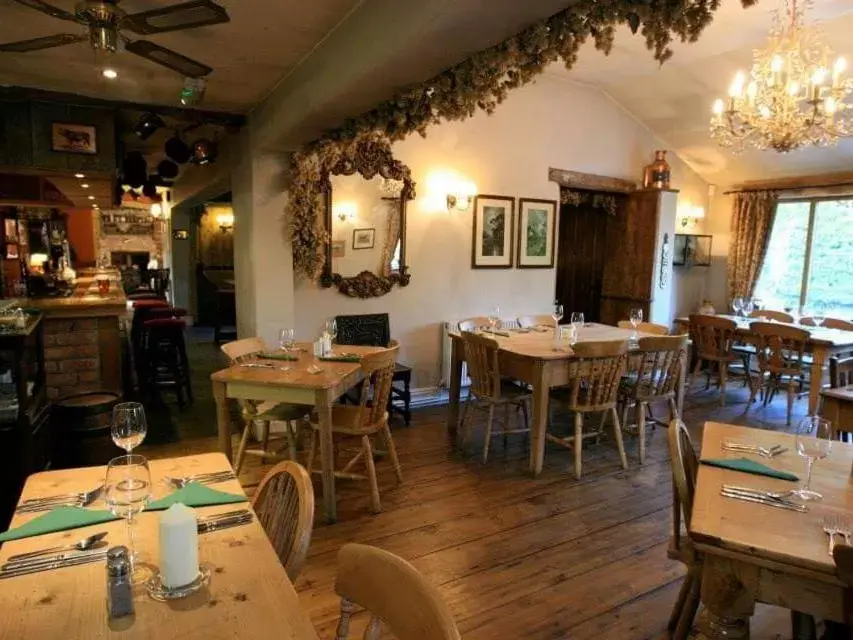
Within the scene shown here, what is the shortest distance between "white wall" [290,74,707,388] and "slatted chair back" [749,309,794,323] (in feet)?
7.72

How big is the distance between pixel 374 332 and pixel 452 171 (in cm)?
172

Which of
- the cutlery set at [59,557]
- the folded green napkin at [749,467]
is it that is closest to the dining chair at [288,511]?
the cutlery set at [59,557]

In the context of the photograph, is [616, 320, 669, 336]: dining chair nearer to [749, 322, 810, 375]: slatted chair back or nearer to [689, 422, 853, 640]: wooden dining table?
[749, 322, 810, 375]: slatted chair back

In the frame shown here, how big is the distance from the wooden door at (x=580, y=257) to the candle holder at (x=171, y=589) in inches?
247

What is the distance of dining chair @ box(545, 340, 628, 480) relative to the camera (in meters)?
3.68

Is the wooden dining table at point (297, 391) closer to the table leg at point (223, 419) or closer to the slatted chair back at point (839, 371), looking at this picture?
the table leg at point (223, 419)

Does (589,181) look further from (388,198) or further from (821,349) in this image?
(821,349)

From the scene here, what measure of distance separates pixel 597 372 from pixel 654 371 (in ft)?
2.02

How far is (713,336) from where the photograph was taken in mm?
5891

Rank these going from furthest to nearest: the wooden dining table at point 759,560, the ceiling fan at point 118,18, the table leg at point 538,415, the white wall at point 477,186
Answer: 1. the white wall at point 477,186
2. the table leg at point 538,415
3. the ceiling fan at point 118,18
4. the wooden dining table at point 759,560

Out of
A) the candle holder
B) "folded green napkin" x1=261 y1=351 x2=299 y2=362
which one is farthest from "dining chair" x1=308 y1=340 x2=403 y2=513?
the candle holder

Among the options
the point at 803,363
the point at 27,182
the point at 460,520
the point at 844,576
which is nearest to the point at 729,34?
the point at 803,363

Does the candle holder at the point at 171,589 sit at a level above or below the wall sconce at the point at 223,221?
below

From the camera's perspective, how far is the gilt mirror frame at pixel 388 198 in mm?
4720
